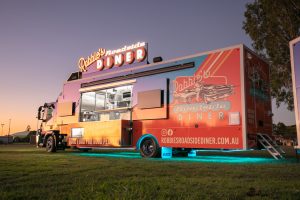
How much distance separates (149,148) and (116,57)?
508 cm

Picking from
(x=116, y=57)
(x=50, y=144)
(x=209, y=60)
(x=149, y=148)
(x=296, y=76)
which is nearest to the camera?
(x=296, y=76)

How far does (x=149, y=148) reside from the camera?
11469 mm

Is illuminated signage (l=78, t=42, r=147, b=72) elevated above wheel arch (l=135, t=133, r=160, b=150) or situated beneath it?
elevated above

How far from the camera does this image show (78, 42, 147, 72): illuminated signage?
521 inches

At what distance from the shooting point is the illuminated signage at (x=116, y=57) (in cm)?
1324

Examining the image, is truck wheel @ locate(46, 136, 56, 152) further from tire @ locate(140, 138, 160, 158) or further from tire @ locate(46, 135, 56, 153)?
tire @ locate(140, 138, 160, 158)

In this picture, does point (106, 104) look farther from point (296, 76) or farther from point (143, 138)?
point (296, 76)

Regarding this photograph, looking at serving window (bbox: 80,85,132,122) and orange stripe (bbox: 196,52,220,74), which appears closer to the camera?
orange stripe (bbox: 196,52,220,74)

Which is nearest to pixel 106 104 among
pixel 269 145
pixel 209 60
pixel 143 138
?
pixel 143 138

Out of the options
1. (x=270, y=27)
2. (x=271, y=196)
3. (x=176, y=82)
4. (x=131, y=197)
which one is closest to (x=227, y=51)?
(x=176, y=82)

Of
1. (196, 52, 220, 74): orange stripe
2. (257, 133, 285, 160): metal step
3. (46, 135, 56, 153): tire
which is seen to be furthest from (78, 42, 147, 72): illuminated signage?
(257, 133, 285, 160): metal step

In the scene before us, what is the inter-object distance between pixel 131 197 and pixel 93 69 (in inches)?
481

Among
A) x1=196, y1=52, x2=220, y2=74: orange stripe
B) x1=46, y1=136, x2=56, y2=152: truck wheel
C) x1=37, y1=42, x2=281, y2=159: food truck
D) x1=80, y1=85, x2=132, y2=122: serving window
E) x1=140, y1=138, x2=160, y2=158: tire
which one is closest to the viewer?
x1=37, y1=42, x2=281, y2=159: food truck

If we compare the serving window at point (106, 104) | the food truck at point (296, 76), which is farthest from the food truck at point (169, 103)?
the food truck at point (296, 76)
